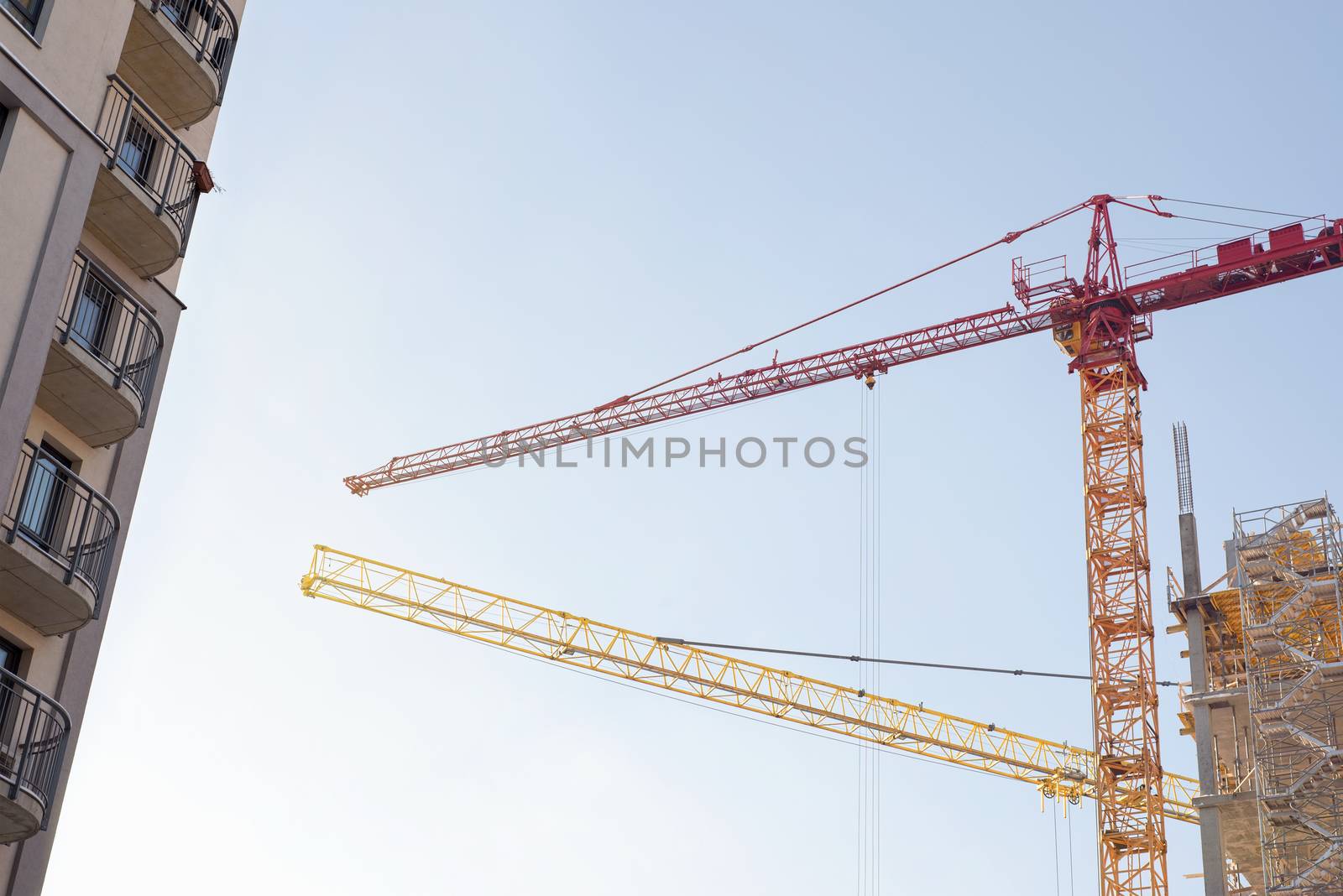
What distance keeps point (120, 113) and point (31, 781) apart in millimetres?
10029

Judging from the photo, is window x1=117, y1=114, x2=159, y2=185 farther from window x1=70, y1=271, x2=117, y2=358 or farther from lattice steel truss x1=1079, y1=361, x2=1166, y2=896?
lattice steel truss x1=1079, y1=361, x2=1166, y2=896

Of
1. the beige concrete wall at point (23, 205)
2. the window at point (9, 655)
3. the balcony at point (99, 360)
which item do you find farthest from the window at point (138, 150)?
the window at point (9, 655)

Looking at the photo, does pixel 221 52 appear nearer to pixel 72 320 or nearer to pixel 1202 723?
pixel 72 320

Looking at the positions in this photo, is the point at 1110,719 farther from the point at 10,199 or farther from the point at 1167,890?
the point at 10,199

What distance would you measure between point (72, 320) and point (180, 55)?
5.70m

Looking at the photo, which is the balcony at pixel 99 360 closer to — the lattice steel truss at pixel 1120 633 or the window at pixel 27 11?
the window at pixel 27 11

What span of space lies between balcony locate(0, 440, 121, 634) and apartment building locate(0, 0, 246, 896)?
0.03 meters

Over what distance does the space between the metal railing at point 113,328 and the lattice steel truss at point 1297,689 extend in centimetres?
2750

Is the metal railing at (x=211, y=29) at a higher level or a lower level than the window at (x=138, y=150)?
higher

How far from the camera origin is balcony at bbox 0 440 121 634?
21562 mm

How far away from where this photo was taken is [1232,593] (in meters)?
43.2

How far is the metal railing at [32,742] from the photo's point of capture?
2067 centimetres

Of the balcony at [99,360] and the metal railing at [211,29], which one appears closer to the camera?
the balcony at [99,360]

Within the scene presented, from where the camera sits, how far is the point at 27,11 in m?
22.2
